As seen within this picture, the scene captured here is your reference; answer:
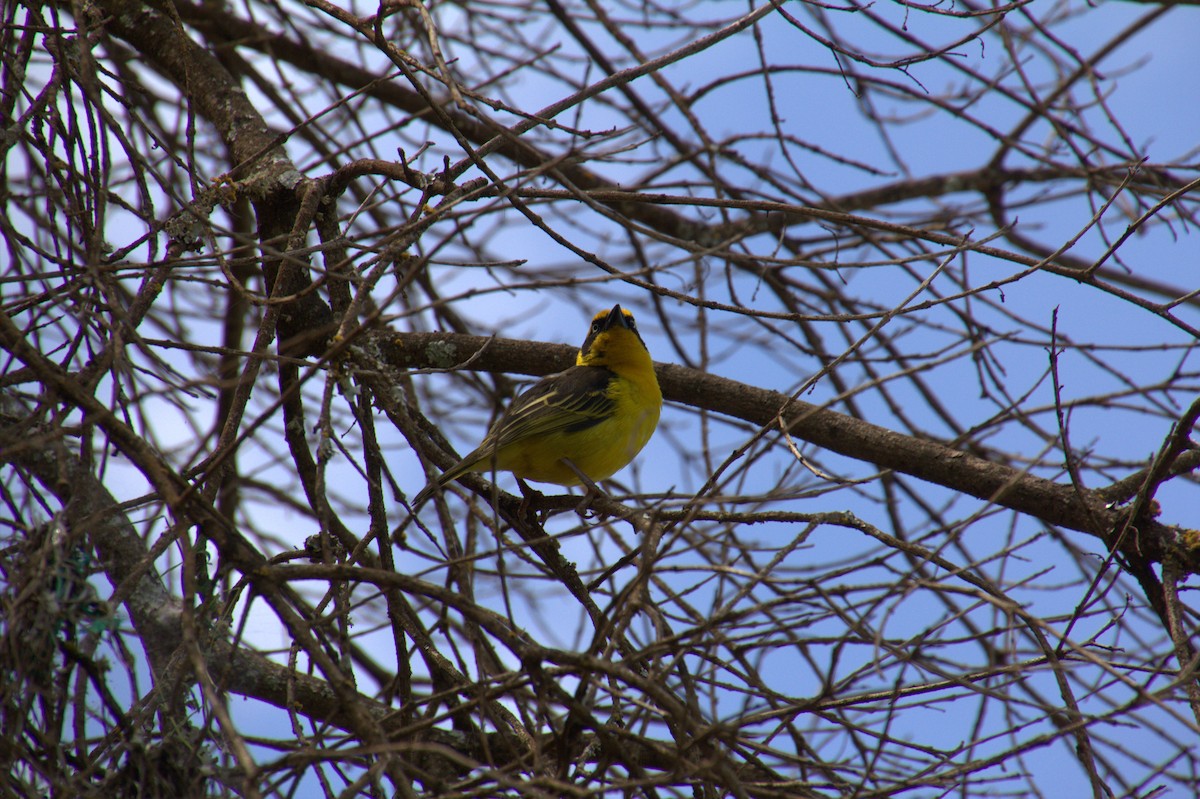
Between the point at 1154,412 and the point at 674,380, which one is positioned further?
the point at 674,380

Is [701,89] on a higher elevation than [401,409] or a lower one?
higher

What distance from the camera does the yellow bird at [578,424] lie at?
4980 mm

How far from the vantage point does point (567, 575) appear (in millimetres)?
3664

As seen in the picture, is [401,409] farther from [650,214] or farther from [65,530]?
[650,214]

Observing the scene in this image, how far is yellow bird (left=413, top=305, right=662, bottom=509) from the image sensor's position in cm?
498

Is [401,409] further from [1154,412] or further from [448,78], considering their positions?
[1154,412]

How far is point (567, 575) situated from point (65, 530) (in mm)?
1707

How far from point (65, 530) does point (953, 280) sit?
4.07 metres

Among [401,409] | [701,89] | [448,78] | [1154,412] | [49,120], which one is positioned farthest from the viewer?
[701,89]

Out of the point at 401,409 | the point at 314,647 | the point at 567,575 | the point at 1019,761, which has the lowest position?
the point at 1019,761

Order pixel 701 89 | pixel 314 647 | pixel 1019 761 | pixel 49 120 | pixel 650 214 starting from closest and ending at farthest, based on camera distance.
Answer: pixel 314 647, pixel 1019 761, pixel 49 120, pixel 701 89, pixel 650 214

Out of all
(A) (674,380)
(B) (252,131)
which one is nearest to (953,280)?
(A) (674,380)

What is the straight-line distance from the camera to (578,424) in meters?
5.11

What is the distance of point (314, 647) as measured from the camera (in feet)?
7.54
